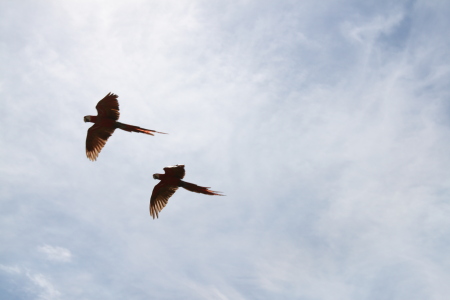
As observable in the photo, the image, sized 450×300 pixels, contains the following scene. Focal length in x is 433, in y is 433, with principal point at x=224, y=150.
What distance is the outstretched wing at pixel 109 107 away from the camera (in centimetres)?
1697

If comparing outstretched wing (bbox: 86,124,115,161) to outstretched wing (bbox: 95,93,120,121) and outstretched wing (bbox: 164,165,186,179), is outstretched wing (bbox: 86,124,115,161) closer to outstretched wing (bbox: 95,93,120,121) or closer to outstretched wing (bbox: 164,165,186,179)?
outstretched wing (bbox: 95,93,120,121)

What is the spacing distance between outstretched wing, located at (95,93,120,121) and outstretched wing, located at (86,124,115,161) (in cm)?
86

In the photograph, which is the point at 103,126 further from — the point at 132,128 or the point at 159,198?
the point at 159,198

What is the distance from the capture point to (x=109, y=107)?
17109 millimetres

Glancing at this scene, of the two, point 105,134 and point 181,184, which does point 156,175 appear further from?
point 105,134

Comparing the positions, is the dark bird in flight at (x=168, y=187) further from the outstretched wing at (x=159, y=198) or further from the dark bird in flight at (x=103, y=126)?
the dark bird in flight at (x=103, y=126)

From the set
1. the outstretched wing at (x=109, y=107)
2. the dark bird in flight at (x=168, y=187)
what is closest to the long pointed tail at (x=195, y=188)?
the dark bird in flight at (x=168, y=187)

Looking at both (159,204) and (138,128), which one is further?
(159,204)

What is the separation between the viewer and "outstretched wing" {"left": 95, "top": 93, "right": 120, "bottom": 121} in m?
17.0

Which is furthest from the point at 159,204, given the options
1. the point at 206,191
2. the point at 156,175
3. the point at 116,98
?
the point at 116,98

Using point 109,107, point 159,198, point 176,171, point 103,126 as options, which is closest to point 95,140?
point 103,126

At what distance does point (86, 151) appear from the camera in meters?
18.3

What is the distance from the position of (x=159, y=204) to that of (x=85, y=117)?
4.67 metres

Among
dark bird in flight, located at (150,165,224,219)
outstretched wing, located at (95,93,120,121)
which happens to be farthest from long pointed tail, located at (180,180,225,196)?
outstretched wing, located at (95,93,120,121)
